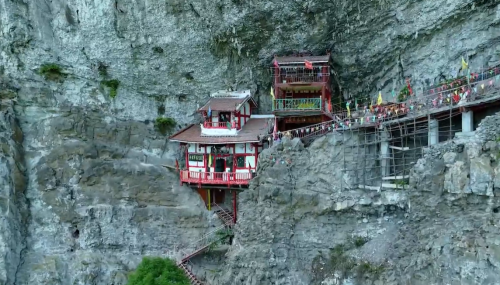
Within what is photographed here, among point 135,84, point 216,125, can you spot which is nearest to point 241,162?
point 216,125

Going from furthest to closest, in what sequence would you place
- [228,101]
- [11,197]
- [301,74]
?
[228,101] < [301,74] < [11,197]

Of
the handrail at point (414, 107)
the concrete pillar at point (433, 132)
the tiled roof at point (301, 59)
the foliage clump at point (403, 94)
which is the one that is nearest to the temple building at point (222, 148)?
the handrail at point (414, 107)

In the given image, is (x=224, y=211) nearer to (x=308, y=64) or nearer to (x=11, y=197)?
(x=308, y=64)

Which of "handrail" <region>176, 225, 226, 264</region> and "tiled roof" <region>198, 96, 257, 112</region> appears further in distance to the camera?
"tiled roof" <region>198, 96, 257, 112</region>

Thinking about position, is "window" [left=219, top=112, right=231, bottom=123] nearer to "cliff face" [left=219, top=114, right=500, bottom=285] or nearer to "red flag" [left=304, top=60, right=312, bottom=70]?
"red flag" [left=304, top=60, right=312, bottom=70]

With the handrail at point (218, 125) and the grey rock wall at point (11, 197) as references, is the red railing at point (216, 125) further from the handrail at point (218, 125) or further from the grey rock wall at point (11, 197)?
the grey rock wall at point (11, 197)

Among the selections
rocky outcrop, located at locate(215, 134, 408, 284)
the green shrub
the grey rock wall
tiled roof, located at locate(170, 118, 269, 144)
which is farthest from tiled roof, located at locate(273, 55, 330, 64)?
the grey rock wall

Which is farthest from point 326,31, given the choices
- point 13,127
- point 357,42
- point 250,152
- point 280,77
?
point 13,127
